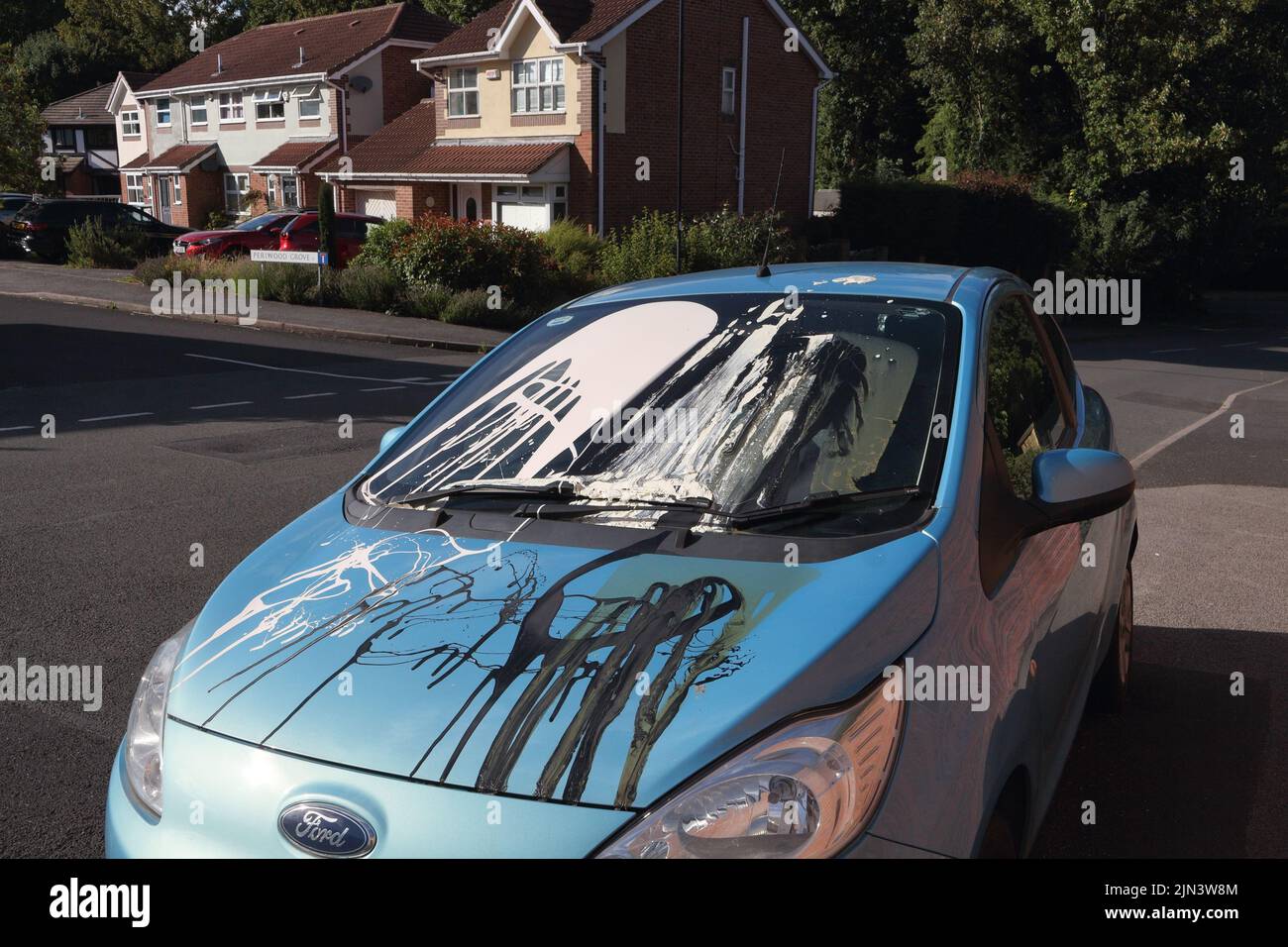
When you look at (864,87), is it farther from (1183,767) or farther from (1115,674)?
(1183,767)

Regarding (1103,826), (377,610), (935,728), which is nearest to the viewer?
(935,728)

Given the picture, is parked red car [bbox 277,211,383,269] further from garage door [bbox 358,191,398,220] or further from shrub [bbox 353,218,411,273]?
garage door [bbox 358,191,398,220]

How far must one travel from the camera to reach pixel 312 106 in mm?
46062

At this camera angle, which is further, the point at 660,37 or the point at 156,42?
the point at 156,42

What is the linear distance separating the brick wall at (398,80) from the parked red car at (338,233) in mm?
17794

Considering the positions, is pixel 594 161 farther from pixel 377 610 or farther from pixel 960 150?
pixel 377 610

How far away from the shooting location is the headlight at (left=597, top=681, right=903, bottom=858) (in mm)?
2043

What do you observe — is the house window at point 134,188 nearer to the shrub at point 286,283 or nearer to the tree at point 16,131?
the tree at point 16,131

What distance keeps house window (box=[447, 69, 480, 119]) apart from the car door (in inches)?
1387

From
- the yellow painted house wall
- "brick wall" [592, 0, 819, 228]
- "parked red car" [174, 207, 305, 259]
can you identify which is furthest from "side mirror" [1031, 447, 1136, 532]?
the yellow painted house wall

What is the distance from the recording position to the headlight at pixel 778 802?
2.04 metres

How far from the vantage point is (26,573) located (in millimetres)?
6523
